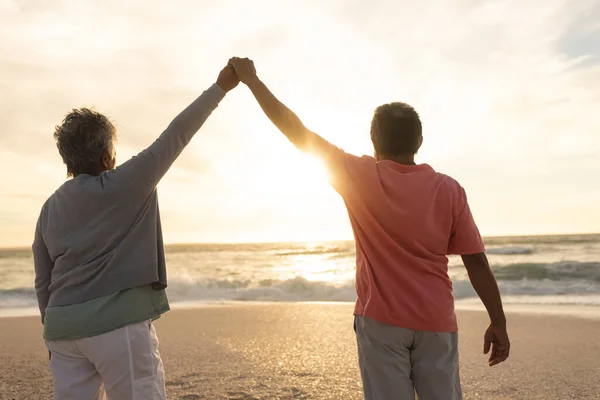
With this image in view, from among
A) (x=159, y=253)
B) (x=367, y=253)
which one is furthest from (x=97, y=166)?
(x=367, y=253)

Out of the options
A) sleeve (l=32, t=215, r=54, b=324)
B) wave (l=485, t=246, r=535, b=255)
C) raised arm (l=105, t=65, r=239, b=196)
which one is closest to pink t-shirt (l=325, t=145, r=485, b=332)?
raised arm (l=105, t=65, r=239, b=196)

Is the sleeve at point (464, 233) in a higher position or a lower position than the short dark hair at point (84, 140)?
lower

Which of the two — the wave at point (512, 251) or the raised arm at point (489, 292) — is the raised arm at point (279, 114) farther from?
the wave at point (512, 251)

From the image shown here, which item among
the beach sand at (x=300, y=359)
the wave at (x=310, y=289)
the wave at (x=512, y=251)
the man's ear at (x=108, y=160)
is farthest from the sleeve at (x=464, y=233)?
the wave at (x=512, y=251)

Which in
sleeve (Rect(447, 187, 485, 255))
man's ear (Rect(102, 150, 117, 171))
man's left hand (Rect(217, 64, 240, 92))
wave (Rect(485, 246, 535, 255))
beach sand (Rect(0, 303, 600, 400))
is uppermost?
man's left hand (Rect(217, 64, 240, 92))

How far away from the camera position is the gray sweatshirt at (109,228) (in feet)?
6.78

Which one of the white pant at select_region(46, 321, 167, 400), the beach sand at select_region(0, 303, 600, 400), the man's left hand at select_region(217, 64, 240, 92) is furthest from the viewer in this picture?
the beach sand at select_region(0, 303, 600, 400)

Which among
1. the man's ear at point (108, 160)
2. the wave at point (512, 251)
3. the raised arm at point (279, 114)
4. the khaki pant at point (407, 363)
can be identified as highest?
the raised arm at point (279, 114)

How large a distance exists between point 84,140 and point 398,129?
1.23 metres

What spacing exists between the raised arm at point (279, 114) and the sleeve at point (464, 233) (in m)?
0.59

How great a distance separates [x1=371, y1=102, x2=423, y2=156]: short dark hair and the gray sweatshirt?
2.58ft

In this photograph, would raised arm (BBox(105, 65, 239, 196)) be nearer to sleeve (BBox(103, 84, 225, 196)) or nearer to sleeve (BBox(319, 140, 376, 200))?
sleeve (BBox(103, 84, 225, 196))

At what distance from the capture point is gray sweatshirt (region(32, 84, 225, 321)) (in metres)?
2.07

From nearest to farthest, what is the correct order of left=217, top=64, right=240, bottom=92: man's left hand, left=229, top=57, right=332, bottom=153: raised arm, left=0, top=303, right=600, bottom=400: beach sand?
left=229, top=57, right=332, bottom=153: raised arm < left=217, top=64, right=240, bottom=92: man's left hand < left=0, top=303, right=600, bottom=400: beach sand
